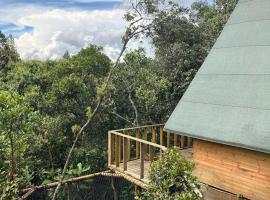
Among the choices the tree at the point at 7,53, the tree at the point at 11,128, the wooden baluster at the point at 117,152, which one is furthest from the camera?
the tree at the point at 7,53

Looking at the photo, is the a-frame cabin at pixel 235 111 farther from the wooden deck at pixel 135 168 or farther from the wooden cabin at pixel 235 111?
the wooden deck at pixel 135 168

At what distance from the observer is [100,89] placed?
11.4 metres

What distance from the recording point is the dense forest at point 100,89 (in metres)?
11.7

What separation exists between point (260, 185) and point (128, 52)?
775cm

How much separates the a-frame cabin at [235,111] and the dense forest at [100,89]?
4.38 meters

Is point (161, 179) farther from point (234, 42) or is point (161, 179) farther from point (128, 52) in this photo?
point (128, 52)

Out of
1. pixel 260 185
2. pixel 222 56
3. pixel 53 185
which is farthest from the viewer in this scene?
pixel 53 185

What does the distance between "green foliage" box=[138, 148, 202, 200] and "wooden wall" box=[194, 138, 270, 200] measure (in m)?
1.20

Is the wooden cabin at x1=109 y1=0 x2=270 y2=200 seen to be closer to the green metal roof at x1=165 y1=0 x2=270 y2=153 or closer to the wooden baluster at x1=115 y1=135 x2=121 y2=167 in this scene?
the green metal roof at x1=165 y1=0 x2=270 y2=153

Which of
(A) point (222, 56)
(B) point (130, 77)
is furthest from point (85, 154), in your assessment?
(A) point (222, 56)

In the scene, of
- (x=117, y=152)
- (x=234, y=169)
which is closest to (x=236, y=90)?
(x=234, y=169)

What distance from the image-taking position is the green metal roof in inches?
243

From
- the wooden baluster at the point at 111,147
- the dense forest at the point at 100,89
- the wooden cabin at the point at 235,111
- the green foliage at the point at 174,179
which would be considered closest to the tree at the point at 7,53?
the dense forest at the point at 100,89

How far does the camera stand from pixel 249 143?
5934 millimetres
